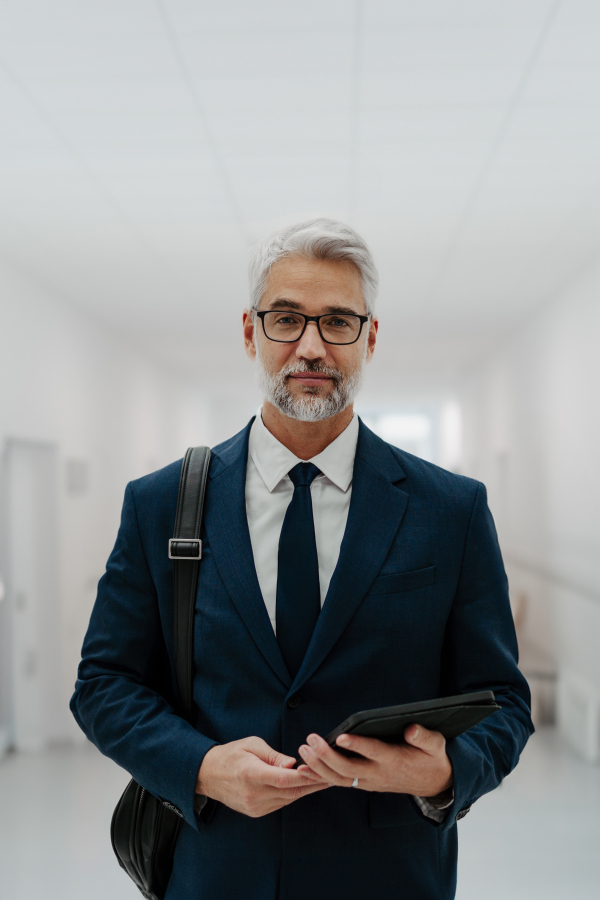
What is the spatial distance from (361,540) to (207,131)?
7.73 feet

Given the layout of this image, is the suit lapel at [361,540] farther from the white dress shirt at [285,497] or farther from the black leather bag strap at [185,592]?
the black leather bag strap at [185,592]

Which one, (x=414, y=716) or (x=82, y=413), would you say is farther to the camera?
(x=82, y=413)

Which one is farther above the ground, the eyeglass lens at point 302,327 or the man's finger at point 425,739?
the eyeglass lens at point 302,327

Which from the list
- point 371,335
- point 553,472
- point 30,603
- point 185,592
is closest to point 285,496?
point 185,592

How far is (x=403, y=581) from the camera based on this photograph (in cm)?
120

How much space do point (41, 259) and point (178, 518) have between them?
9.95 ft

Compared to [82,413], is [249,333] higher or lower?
lower

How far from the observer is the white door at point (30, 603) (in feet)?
12.3

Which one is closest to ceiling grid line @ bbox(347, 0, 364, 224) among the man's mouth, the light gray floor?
the man's mouth

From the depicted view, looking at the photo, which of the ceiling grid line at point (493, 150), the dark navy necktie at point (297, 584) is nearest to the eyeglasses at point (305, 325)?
the dark navy necktie at point (297, 584)

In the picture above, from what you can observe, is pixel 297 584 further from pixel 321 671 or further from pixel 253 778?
pixel 253 778

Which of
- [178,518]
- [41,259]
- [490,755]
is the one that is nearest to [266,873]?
[490,755]

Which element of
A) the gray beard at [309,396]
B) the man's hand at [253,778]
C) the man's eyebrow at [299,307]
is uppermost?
the man's eyebrow at [299,307]

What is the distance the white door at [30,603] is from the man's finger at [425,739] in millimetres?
3171
